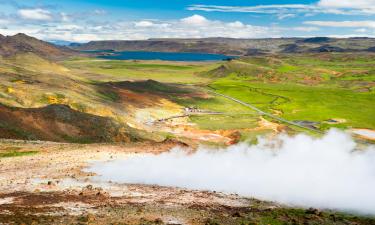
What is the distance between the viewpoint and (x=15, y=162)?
46.2m

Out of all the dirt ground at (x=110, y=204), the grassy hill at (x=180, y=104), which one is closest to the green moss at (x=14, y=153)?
the dirt ground at (x=110, y=204)

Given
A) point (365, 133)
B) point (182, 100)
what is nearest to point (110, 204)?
point (365, 133)

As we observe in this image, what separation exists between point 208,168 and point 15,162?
22.0m

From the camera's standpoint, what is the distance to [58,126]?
7225cm

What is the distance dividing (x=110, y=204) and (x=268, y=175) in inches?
813

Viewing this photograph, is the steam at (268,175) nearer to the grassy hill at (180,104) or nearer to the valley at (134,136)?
the valley at (134,136)

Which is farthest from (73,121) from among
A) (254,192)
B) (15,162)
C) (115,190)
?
(254,192)

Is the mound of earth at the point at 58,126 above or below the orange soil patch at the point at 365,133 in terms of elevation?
above

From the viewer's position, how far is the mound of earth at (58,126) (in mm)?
66625

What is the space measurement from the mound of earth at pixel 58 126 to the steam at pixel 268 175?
23.4m

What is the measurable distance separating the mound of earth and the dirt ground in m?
21.3

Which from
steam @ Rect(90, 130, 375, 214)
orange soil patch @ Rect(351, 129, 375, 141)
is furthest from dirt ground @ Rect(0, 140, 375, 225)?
orange soil patch @ Rect(351, 129, 375, 141)

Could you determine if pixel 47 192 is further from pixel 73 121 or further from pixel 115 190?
pixel 73 121

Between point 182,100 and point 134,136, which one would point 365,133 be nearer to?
point 134,136
